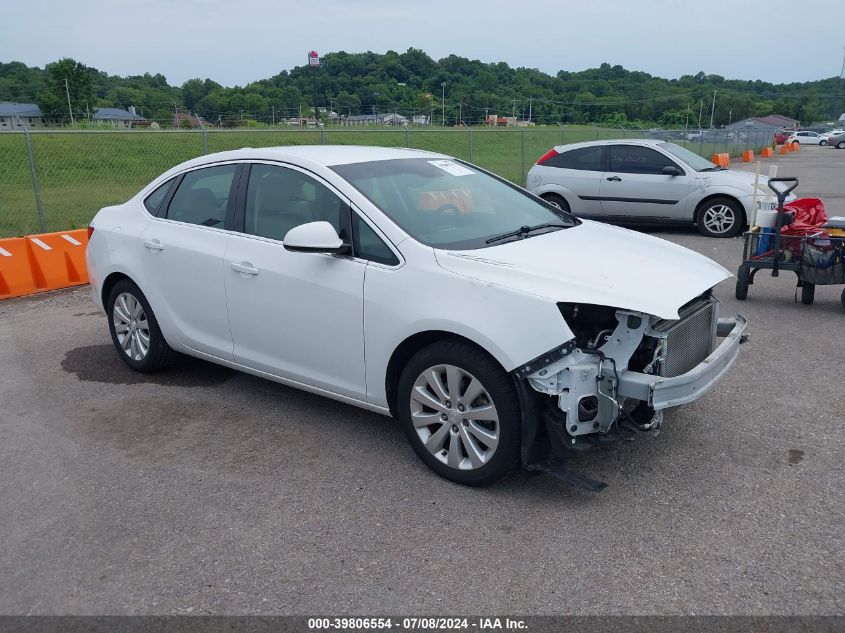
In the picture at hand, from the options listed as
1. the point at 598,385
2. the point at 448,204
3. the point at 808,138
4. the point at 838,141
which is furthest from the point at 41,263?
the point at 808,138

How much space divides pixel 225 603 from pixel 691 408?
128 inches

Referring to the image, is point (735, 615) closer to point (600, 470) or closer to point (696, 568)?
point (696, 568)

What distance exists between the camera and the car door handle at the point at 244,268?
4.59 metres

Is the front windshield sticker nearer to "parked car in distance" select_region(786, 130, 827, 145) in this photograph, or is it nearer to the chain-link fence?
the chain-link fence

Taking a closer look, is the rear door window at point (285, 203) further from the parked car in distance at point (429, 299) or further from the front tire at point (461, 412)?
the front tire at point (461, 412)

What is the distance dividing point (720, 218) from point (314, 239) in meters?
9.31

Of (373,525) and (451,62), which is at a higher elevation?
(451,62)

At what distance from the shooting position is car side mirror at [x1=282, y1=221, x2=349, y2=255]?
403cm

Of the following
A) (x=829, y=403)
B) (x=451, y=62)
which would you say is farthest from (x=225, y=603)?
(x=451, y=62)

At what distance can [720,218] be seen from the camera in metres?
11.6

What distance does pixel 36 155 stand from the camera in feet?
70.2

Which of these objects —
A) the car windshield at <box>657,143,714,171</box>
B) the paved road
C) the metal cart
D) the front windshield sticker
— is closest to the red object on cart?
the metal cart

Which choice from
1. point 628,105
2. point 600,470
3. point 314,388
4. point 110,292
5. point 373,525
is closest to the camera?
point 373,525

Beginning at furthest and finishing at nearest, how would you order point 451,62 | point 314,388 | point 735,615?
point 451,62, point 314,388, point 735,615
